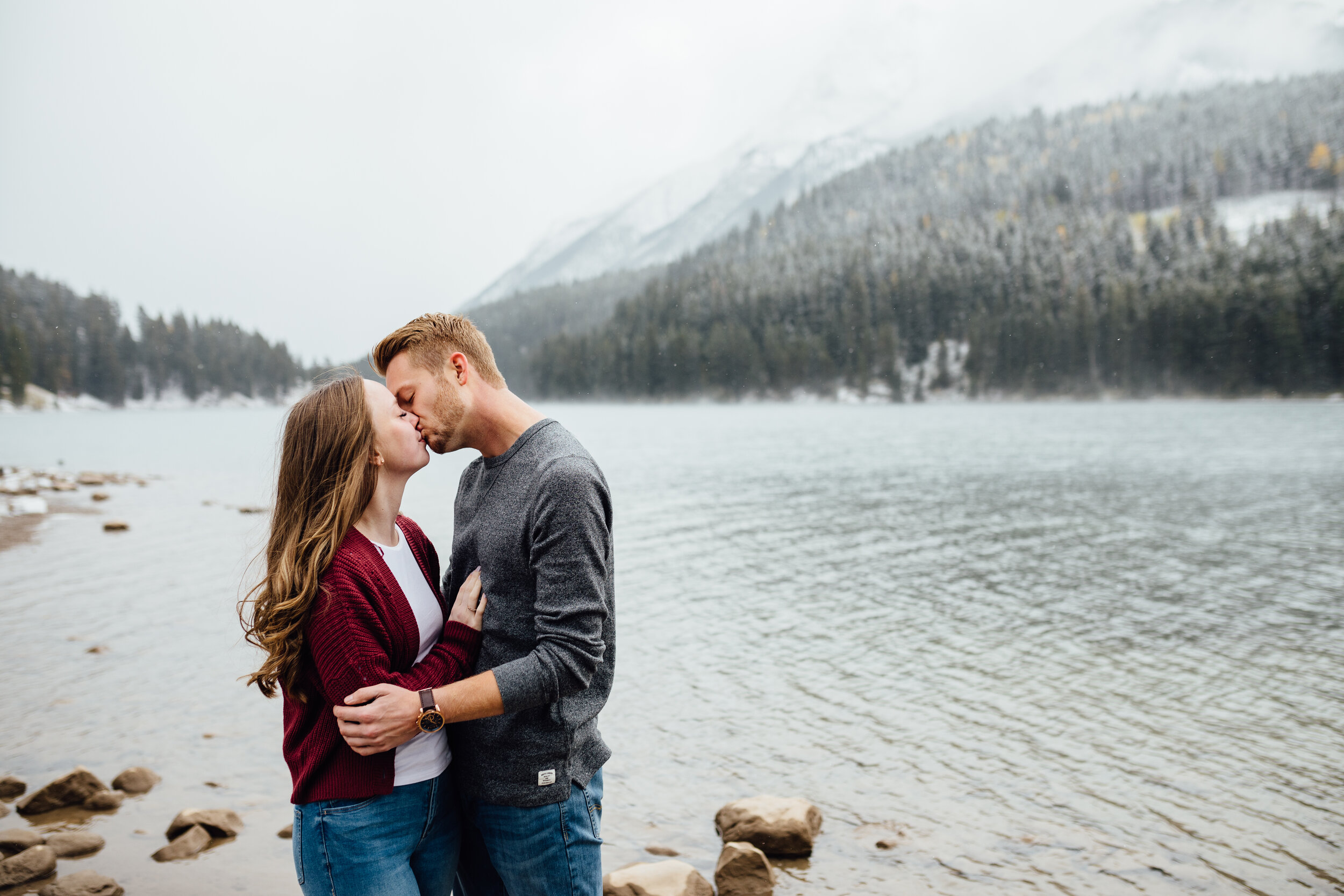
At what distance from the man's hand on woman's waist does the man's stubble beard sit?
2.57 feet

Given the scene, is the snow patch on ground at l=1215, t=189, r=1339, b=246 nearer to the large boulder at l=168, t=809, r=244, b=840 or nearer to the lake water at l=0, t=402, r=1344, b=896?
the lake water at l=0, t=402, r=1344, b=896

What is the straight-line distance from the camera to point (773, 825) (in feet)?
22.4

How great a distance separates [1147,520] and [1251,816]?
A: 63.9ft

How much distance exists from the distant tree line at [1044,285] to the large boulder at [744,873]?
118 m

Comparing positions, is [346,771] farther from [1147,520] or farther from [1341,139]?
[1341,139]

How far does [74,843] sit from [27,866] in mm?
582

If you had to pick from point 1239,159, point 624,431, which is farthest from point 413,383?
point 1239,159

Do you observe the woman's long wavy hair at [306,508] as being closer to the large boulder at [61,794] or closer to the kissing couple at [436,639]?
the kissing couple at [436,639]

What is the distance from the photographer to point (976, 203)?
6786 inches

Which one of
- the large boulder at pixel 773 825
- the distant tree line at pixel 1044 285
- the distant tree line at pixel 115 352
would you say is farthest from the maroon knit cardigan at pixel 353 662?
the distant tree line at pixel 115 352

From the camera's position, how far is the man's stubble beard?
111 inches

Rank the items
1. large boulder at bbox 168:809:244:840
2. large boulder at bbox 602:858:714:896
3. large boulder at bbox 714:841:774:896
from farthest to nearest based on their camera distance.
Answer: large boulder at bbox 168:809:244:840 < large boulder at bbox 714:841:774:896 < large boulder at bbox 602:858:714:896

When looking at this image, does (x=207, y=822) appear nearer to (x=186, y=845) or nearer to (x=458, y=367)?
(x=186, y=845)

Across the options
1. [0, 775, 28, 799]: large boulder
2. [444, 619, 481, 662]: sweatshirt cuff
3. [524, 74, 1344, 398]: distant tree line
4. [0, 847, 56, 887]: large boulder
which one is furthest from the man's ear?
[524, 74, 1344, 398]: distant tree line
